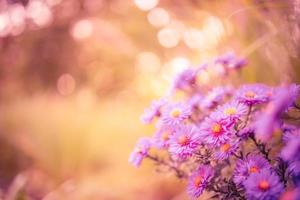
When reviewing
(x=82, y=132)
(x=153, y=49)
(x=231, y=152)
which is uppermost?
(x=153, y=49)

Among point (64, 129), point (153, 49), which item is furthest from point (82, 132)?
point (153, 49)

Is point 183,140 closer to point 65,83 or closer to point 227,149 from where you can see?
point 227,149

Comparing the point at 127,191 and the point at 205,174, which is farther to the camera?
the point at 127,191

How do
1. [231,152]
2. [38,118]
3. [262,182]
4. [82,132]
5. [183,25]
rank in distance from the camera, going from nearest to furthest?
[262,182] → [231,152] → [183,25] → [82,132] → [38,118]

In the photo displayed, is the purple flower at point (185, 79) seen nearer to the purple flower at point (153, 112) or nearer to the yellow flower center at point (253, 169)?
the purple flower at point (153, 112)

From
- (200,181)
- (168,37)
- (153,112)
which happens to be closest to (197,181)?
(200,181)

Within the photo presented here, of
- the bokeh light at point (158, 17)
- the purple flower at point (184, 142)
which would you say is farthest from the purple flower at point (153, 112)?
the bokeh light at point (158, 17)

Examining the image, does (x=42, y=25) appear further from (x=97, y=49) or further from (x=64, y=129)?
(x=64, y=129)
